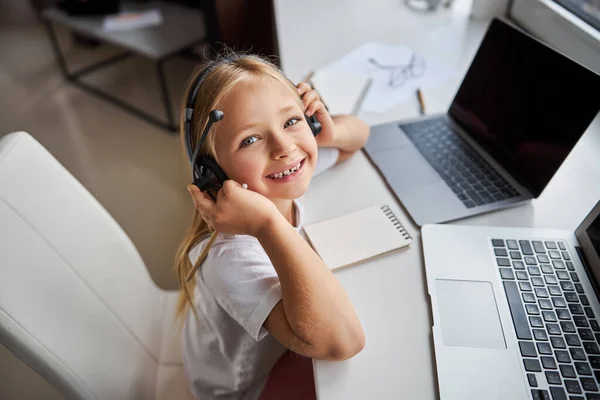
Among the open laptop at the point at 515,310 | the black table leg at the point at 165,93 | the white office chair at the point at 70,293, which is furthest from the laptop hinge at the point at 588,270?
the black table leg at the point at 165,93

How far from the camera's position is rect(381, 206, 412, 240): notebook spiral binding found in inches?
33.1

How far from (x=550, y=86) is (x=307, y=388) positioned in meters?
0.70

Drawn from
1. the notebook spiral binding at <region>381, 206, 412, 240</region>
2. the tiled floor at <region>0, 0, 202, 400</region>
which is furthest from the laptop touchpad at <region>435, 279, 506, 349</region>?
the tiled floor at <region>0, 0, 202, 400</region>

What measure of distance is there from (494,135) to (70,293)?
860 mm

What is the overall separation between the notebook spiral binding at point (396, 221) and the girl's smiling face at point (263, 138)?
0.20m

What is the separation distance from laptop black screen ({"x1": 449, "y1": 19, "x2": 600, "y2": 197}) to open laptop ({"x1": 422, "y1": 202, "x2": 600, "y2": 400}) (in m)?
0.15

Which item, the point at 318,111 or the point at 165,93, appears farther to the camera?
the point at 165,93

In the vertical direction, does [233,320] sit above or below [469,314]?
below

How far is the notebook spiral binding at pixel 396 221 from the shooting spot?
841 mm

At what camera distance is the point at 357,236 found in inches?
33.4

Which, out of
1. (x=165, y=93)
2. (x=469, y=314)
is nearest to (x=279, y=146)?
(x=469, y=314)

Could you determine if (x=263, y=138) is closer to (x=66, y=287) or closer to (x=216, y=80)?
(x=216, y=80)

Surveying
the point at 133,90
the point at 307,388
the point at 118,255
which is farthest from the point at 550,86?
the point at 133,90

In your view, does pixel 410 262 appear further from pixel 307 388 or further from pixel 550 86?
pixel 550 86
